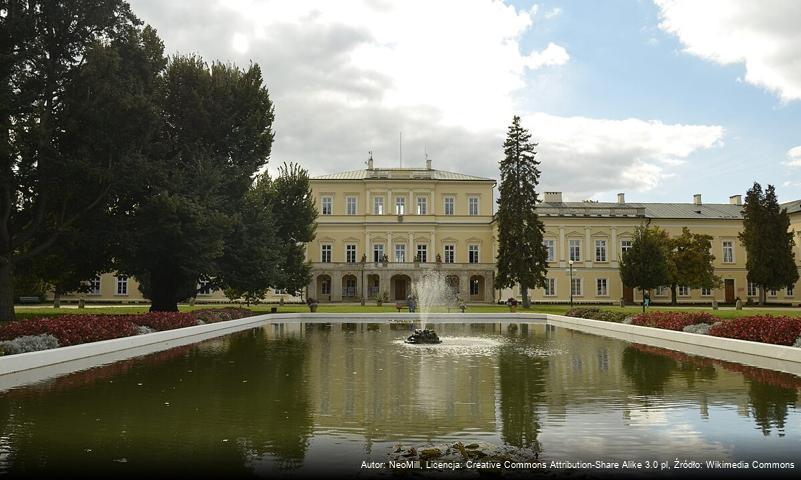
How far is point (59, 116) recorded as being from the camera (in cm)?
2145

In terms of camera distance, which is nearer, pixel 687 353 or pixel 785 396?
pixel 785 396

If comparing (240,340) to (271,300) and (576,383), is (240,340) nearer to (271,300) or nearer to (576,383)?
(576,383)

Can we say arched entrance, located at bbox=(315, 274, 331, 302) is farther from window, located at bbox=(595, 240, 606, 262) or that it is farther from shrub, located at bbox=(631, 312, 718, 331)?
shrub, located at bbox=(631, 312, 718, 331)

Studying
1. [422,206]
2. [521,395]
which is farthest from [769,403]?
[422,206]

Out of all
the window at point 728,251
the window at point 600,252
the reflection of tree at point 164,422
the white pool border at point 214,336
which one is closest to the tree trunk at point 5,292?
the white pool border at point 214,336

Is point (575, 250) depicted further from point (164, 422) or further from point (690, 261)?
point (164, 422)

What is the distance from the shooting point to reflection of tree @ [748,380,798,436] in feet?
24.5

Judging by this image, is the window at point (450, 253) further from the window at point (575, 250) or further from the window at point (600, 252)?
the window at point (600, 252)

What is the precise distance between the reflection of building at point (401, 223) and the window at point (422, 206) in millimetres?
18

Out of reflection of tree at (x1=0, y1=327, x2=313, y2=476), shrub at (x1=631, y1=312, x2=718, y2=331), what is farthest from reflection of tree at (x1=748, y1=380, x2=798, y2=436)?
shrub at (x1=631, y1=312, x2=718, y2=331)

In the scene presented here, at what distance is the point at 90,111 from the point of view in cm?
2123

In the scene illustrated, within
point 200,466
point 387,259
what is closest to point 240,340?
point 200,466

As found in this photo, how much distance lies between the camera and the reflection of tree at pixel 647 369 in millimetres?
10288

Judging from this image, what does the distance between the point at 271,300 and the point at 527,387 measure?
4484 cm
